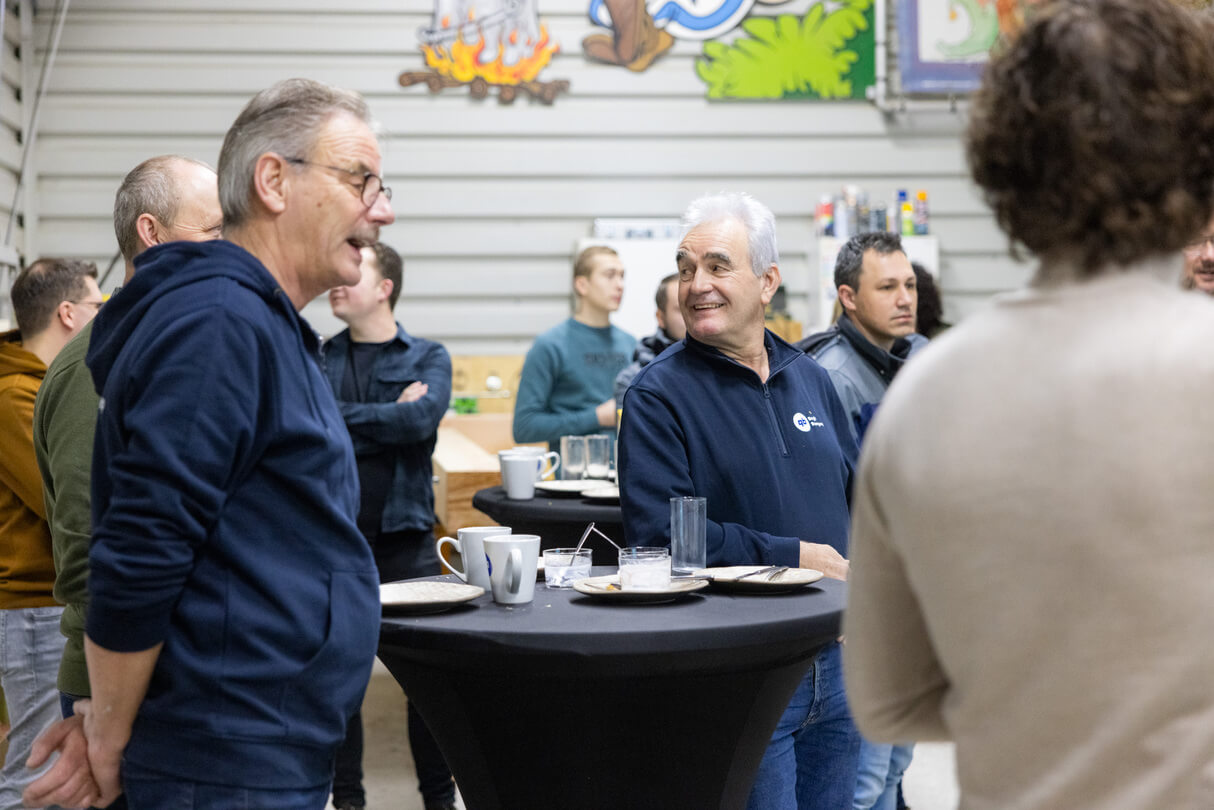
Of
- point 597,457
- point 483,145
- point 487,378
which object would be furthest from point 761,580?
point 483,145

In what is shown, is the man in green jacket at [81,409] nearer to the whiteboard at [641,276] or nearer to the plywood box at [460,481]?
the plywood box at [460,481]

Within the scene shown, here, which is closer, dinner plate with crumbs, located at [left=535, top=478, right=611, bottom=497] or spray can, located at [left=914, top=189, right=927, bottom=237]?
dinner plate with crumbs, located at [left=535, top=478, right=611, bottom=497]

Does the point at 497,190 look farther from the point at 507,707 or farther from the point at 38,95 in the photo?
the point at 507,707

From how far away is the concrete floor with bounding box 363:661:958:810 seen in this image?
13.6ft

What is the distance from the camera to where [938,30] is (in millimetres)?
7934

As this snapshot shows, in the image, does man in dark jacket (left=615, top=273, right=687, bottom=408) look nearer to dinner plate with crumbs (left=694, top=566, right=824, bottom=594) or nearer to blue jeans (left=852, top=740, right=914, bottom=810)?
blue jeans (left=852, top=740, right=914, bottom=810)

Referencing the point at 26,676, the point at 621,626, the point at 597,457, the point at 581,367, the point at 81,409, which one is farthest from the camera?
the point at 581,367

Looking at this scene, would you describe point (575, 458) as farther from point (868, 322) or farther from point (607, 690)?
point (607, 690)

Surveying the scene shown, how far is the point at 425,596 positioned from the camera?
6.63 feet

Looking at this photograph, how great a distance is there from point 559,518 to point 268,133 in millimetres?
2064

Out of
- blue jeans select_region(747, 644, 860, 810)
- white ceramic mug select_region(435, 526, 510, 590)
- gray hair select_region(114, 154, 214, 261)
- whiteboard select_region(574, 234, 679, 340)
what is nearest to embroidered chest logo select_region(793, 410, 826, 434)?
blue jeans select_region(747, 644, 860, 810)

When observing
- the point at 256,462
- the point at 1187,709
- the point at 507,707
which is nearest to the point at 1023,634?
the point at 1187,709

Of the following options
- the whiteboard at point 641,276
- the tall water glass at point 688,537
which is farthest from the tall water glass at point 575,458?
the whiteboard at point 641,276

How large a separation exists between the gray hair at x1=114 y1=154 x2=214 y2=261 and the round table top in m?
0.89
